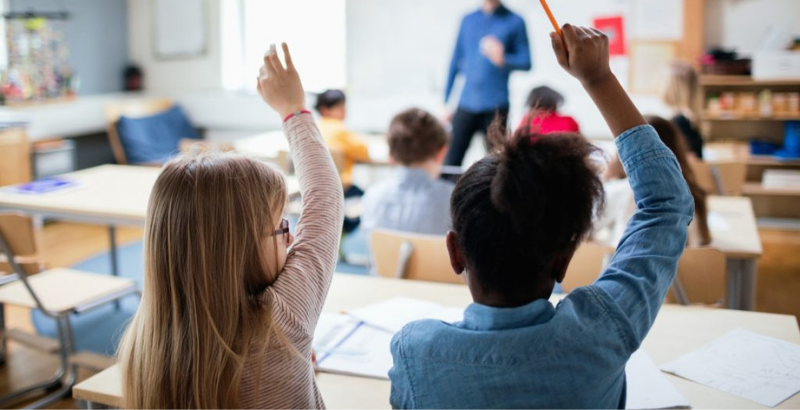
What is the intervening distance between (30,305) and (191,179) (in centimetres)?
198

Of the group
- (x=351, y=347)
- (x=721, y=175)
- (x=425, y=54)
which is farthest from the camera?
(x=425, y=54)

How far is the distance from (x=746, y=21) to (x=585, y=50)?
16.0 ft

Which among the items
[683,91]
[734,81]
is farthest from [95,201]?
[734,81]

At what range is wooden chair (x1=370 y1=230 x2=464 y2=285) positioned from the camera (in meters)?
2.16

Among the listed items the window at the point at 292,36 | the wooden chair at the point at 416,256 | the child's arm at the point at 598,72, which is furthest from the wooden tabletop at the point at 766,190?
the child's arm at the point at 598,72

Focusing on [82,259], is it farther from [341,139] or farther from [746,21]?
[746,21]

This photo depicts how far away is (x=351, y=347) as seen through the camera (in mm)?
1507

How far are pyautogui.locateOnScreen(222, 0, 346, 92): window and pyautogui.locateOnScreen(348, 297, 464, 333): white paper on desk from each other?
193 inches

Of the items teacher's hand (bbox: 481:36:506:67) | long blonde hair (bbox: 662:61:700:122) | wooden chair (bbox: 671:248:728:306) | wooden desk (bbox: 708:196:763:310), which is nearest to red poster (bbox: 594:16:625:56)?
long blonde hair (bbox: 662:61:700:122)

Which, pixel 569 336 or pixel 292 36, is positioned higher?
pixel 292 36

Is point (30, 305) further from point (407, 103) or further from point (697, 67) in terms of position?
point (697, 67)

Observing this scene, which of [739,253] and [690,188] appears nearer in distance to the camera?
[690,188]

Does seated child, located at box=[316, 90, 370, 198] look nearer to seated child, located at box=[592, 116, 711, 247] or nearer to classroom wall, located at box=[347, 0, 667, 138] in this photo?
classroom wall, located at box=[347, 0, 667, 138]

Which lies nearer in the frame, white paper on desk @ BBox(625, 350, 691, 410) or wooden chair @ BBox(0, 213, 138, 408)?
white paper on desk @ BBox(625, 350, 691, 410)
